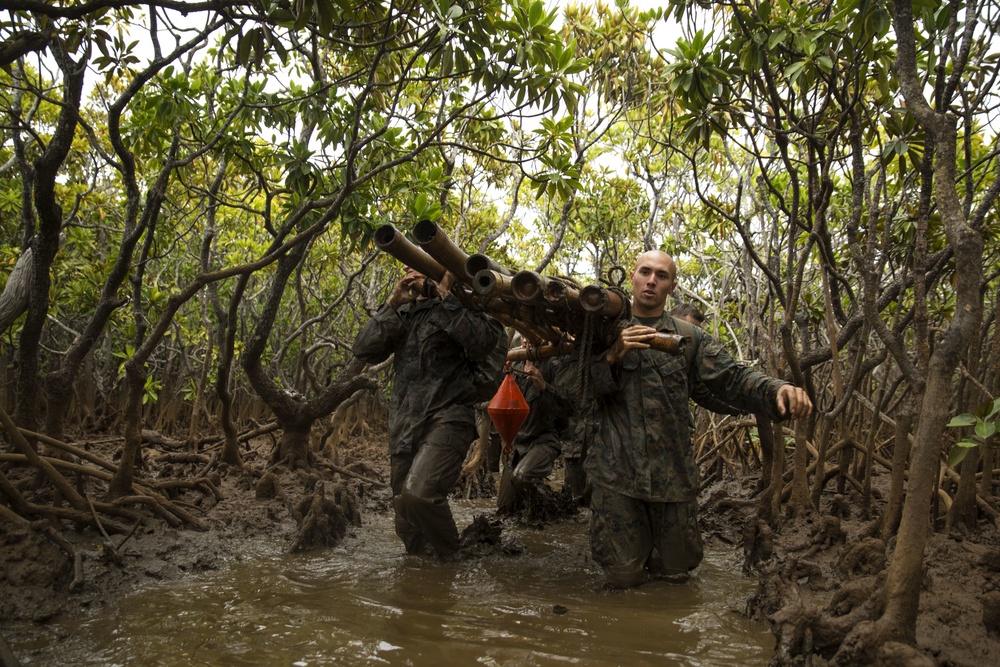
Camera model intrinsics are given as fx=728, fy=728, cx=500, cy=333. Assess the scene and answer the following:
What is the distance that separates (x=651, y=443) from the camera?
3.90 m

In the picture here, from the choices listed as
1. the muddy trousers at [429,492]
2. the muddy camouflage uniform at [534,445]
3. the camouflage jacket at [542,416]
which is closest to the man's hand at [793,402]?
the muddy trousers at [429,492]

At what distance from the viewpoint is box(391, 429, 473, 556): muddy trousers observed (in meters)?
4.33

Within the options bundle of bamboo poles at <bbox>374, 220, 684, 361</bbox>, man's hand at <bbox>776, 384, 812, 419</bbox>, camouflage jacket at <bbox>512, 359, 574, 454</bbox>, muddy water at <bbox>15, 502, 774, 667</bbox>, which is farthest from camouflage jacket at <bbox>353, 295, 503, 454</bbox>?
man's hand at <bbox>776, 384, 812, 419</bbox>

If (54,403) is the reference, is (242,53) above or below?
above

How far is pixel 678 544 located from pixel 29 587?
10.2ft

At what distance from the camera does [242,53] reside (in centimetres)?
382

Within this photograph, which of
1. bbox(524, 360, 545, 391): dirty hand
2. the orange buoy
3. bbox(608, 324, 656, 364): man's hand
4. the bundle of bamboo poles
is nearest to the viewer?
the bundle of bamboo poles

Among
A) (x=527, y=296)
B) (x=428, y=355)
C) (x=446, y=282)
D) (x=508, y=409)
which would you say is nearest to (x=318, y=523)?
(x=428, y=355)

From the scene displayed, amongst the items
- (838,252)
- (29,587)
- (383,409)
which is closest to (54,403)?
(29,587)

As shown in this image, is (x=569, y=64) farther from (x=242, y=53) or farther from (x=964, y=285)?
(x=964, y=285)

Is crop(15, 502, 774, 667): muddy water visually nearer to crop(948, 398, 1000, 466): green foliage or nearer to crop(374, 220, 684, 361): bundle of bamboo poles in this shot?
crop(948, 398, 1000, 466): green foliage

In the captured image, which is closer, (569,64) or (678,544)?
(678,544)

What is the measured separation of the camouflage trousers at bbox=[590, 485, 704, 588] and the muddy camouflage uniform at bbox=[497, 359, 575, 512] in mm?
→ 2089

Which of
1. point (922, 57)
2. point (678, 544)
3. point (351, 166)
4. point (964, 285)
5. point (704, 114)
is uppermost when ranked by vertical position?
point (922, 57)
